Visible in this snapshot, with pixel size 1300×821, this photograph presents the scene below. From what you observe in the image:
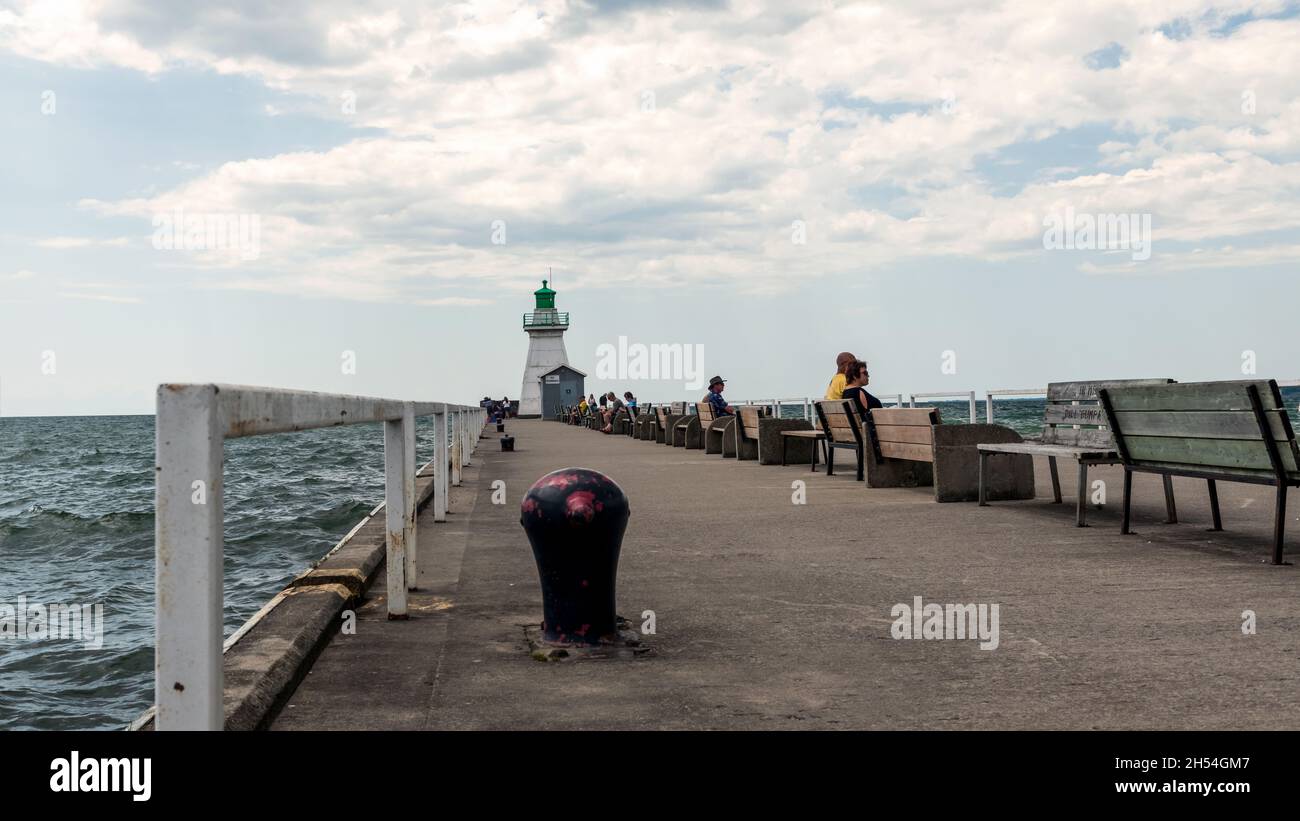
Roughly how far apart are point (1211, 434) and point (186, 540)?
6292mm

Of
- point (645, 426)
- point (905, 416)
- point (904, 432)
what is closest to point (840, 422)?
point (904, 432)

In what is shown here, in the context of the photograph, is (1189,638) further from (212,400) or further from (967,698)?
(212,400)

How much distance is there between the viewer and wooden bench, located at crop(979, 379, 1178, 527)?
8383 mm

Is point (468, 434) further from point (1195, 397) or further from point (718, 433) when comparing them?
point (1195, 397)

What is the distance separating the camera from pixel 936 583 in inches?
248

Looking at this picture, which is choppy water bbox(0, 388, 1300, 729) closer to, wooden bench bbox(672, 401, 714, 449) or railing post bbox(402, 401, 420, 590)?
railing post bbox(402, 401, 420, 590)

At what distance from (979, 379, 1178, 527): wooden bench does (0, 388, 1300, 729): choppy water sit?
1.25m

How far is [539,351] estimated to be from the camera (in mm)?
85312

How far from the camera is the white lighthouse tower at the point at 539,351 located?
84.7 m
